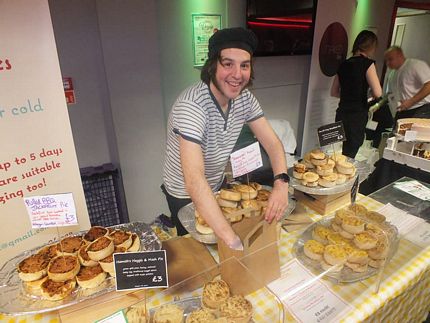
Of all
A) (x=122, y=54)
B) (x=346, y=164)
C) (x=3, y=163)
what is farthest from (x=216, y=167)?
(x=122, y=54)

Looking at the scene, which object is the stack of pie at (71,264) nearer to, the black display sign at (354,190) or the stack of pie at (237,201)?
the stack of pie at (237,201)

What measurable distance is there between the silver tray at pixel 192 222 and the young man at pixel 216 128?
0.13 metres

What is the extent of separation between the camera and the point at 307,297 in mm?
1098

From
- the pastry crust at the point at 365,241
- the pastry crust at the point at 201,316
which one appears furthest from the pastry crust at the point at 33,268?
the pastry crust at the point at 365,241

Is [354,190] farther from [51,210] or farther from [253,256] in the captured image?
[51,210]

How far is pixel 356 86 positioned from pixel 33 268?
11.0 feet

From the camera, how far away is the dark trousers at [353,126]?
3.49 metres


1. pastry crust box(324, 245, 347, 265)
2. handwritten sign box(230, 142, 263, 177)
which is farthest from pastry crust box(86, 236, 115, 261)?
pastry crust box(324, 245, 347, 265)

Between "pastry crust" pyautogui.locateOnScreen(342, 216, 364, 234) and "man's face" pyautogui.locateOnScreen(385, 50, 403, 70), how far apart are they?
3.37 m

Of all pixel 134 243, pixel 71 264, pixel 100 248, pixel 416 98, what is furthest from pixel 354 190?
pixel 416 98

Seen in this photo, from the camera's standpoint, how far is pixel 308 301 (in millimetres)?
1085

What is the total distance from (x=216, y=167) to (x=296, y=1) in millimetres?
2957

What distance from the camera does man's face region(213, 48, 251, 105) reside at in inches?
51.8

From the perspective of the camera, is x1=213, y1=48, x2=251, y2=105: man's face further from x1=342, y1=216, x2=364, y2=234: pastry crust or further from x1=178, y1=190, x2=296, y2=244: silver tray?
x1=342, y1=216, x2=364, y2=234: pastry crust
